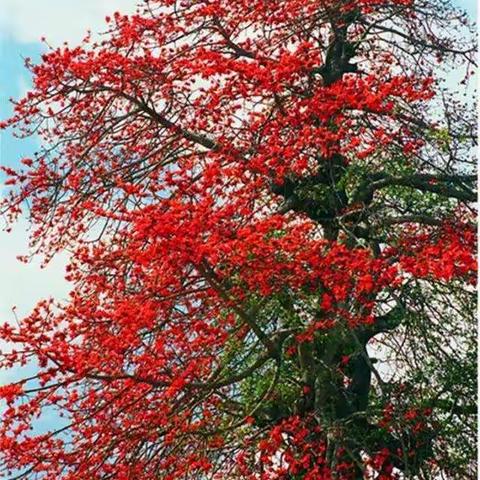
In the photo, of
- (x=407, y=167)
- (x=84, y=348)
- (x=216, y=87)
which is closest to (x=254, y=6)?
(x=216, y=87)

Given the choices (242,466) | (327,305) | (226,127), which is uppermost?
(226,127)

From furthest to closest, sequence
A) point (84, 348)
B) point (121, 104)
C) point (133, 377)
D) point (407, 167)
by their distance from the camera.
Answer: point (121, 104) < point (407, 167) < point (84, 348) < point (133, 377)

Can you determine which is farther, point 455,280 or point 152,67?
point 152,67

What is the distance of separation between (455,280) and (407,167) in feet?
4.14

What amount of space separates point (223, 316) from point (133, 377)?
5.05 ft

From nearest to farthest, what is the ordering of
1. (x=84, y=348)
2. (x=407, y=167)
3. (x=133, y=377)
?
(x=133, y=377)
(x=84, y=348)
(x=407, y=167)

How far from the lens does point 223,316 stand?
945 cm

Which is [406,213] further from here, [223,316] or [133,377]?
[133,377]

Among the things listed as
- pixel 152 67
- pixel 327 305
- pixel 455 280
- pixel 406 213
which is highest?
pixel 152 67

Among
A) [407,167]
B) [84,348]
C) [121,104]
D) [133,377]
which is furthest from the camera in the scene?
[121,104]

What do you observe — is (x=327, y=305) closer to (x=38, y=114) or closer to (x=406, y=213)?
(x=406, y=213)

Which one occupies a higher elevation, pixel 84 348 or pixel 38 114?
pixel 38 114

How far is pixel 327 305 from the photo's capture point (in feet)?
28.0

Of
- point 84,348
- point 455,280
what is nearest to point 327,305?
point 455,280
